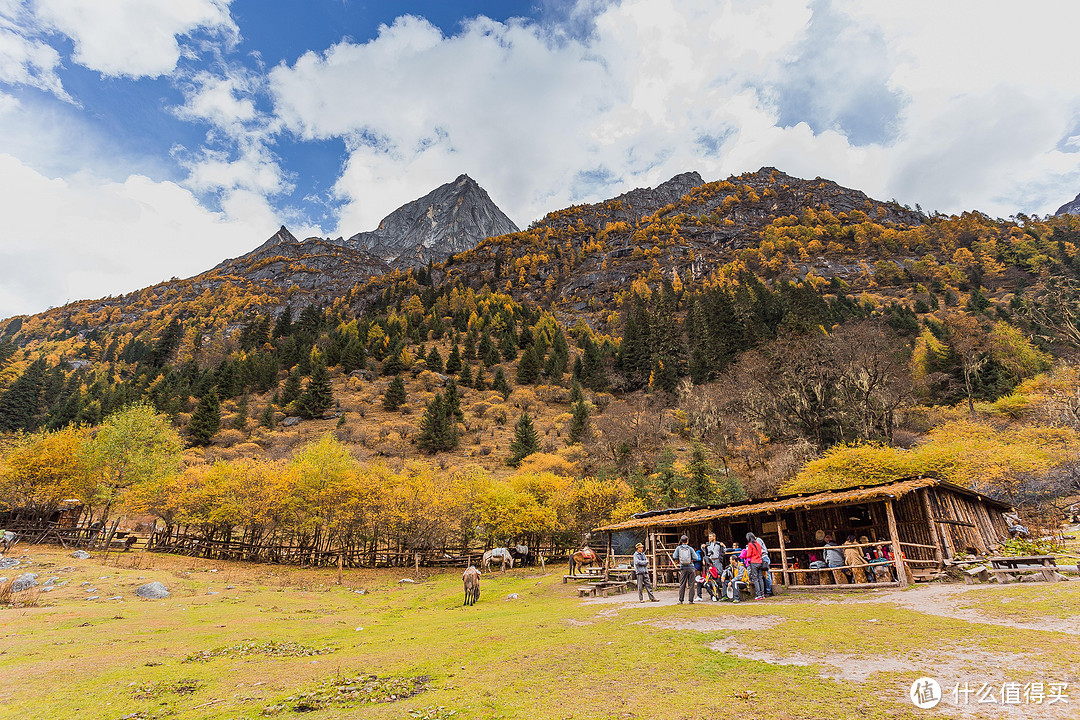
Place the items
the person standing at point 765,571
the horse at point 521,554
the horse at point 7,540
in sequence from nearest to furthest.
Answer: the person standing at point 765,571, the horse at point 7,540, the horse at point 521,554

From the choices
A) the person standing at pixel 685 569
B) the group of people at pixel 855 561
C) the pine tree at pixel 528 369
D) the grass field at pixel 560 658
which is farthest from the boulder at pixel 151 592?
the pine tree at pixel 528 369

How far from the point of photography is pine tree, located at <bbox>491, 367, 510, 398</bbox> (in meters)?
80.5

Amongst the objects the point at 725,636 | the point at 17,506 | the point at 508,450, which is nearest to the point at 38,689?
the point at 725,636

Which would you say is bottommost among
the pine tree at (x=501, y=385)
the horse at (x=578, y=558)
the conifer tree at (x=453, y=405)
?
the horse at (x=578, y=558)

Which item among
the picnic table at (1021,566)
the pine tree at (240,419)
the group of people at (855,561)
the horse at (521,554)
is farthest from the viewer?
the pine tree at (240,419)

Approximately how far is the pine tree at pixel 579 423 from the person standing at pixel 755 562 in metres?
42.8

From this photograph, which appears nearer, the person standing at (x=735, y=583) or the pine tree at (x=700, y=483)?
the person standing at (x=735, y=583)

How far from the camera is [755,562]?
1558cm

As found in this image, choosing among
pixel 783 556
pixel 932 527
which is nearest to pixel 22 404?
pixel 783 556

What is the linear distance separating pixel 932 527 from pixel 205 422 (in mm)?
75032

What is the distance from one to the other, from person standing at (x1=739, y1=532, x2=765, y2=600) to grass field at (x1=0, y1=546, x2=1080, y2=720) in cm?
103

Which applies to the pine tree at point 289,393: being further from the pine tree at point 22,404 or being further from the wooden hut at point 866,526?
the wooden hut at point 866,526

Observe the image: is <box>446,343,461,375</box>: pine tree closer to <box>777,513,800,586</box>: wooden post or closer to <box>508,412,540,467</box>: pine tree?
<box>508,412,540,467</box>: pine tree

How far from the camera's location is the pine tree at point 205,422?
6141 centimetres
